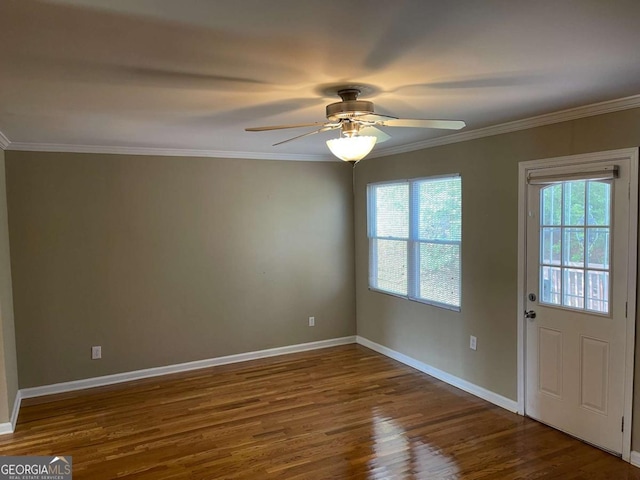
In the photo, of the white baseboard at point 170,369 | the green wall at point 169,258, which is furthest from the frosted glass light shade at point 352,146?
the white baseboard at point 170,369

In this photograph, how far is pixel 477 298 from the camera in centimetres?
419

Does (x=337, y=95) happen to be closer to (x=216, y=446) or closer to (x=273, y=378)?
(x=216, y=446)

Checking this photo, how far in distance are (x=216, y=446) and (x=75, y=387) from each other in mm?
2035

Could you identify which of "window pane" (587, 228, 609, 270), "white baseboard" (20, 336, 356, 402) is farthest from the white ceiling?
"white baseboard" (20, 336, 356, 402)

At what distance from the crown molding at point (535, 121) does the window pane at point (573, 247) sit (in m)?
0.82

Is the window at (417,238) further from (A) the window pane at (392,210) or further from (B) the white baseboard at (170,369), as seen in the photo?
(B) the white baseboard at (170,369)

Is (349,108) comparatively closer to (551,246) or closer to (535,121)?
(535,121)

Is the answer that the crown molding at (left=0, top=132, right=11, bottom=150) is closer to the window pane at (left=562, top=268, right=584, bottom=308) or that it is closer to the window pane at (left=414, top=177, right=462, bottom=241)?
the window pane at (left=414, top=177, right=462, bottom=241)

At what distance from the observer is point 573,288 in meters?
3.36

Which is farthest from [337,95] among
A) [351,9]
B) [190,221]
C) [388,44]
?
[190,221]

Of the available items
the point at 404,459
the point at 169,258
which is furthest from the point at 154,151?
the point at 404,459

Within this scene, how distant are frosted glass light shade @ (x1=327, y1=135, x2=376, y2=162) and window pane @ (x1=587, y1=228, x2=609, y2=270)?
185 centimetres

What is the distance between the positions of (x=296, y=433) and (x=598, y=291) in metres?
2.45

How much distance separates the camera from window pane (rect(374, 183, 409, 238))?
199 inches
